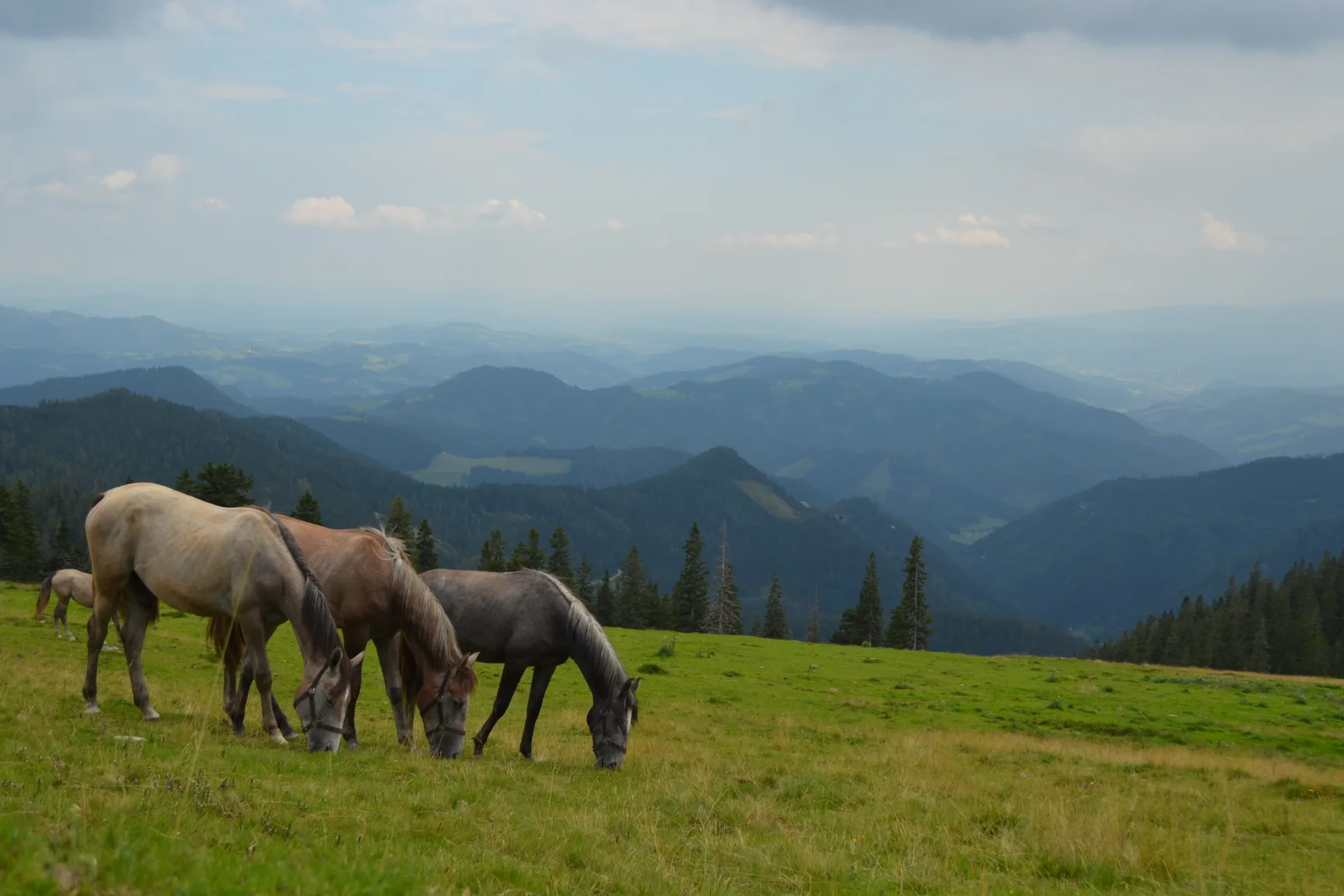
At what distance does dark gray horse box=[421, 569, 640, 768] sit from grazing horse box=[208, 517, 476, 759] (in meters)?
0.79

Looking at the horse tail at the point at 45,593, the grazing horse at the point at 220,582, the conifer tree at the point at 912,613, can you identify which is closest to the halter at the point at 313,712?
the grazing horse at the point at 220,582

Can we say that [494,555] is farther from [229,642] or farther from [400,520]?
[229,642]

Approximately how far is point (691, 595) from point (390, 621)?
232ft

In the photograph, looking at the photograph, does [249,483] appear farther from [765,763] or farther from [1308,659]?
[1308,659]

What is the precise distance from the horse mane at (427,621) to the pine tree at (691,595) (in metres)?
68.3

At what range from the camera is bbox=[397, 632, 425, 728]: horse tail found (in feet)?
45.1

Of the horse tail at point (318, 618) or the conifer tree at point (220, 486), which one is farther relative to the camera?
the conifer tree at point (220, 486)

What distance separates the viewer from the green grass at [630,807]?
5.37m

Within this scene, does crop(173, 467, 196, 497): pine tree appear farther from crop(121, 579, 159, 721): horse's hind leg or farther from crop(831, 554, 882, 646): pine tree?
crop(831, 554, 882, 646): pine tree

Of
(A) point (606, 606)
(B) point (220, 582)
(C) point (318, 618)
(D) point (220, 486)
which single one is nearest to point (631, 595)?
→ (A) point (606, 606)

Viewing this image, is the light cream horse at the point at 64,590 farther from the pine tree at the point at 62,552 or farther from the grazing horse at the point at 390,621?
the pine tree at the point at 62,552

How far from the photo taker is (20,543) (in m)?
67.1

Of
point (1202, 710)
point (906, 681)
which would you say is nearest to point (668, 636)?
point (906, 681)

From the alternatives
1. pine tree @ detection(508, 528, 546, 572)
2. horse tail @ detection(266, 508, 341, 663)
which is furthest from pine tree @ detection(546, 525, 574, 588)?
horse tail @ detection(266, 508, 341, 663)
